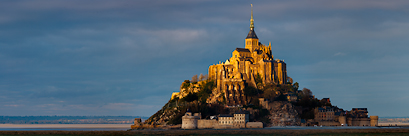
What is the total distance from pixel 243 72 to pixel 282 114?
69.8ft

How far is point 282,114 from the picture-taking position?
430ft

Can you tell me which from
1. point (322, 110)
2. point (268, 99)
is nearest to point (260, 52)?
point (268, 99)

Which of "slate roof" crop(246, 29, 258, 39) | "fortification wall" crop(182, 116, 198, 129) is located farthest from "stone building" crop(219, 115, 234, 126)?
"slate roof" crop(246, 29, 258, 39)

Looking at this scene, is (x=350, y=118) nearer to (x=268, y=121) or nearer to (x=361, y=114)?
(x=361, y=114)

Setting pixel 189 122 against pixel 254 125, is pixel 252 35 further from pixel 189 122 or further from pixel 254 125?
pixel 189 122

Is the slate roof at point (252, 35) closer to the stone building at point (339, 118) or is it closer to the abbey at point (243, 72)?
the abbey at point (243, 72)

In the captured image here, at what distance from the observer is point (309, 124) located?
130 meters

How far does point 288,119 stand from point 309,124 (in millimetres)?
5045

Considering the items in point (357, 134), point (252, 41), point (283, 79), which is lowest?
point (357, 134)

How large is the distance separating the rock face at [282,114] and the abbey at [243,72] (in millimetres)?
8968

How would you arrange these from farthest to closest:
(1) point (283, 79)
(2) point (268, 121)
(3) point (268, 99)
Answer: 1. (1) point (283, 79)
2. (3) point (268, 99)
3. (2) point (268, 121)

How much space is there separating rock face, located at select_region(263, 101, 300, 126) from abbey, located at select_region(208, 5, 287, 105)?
8.97m

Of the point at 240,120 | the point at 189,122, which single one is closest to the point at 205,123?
the point at 189,122

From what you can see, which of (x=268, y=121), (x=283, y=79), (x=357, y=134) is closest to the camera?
(x=357, y=134)
